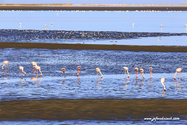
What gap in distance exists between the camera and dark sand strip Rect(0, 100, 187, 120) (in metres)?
15.5

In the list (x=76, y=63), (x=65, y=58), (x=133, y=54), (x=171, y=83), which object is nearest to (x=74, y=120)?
(x=171, y=83)

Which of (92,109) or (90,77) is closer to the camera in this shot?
(92,109)

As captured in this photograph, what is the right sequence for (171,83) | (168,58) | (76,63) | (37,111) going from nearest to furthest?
(37,111) → (171,83) → (76,63) → (168,58)

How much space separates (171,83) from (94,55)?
14.0m

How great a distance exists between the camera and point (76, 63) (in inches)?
1222

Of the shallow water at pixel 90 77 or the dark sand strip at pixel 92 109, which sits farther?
the shallow water at pixel 90 77

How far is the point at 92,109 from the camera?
16.6 m

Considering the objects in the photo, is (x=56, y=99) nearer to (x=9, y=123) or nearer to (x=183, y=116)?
(x=9, y=123)

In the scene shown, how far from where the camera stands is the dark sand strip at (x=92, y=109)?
1549 centimetres

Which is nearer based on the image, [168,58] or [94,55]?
[168,58]

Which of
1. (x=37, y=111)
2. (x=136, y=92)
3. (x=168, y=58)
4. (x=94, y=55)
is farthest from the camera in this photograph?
(x=94, y=55)

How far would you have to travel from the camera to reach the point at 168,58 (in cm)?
3359

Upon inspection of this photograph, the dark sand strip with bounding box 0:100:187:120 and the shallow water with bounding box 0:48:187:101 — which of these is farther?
the shallow water with bounding box 0:48:187:101

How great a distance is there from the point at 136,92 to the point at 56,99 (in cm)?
Result: 444
